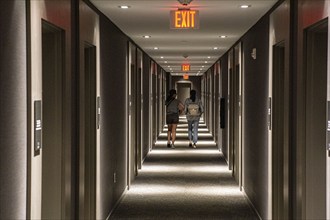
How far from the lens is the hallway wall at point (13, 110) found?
327cm

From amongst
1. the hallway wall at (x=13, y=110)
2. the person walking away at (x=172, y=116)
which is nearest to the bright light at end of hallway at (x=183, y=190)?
the hallway wall at (x=13, y=110)

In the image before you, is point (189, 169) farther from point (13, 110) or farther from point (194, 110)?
point (13, 110)

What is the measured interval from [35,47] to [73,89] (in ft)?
4.59

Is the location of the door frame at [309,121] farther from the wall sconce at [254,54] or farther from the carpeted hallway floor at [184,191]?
the wall sconce at [254,54]

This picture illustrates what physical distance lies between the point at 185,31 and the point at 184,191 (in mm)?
2297

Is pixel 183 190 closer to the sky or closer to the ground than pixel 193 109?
closer to the ground

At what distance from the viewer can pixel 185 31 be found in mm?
9148

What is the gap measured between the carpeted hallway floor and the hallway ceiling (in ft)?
7.43

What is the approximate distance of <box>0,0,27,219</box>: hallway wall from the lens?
10.7ft

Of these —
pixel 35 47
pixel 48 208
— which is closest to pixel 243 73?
pixel 48 208

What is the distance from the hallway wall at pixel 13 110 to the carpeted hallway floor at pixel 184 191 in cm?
407

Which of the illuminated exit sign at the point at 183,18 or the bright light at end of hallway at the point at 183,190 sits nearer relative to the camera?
the illuminated exit sign at the point at 183,18

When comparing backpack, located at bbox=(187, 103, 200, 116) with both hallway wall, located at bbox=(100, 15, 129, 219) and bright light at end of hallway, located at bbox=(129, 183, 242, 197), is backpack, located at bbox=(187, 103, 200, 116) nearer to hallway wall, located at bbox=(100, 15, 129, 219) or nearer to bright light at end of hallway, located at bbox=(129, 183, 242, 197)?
bright light at end of hallway, located at bbox=(129, 183, 242, 197)

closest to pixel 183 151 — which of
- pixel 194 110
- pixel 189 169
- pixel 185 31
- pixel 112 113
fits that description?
pixel 194 110
